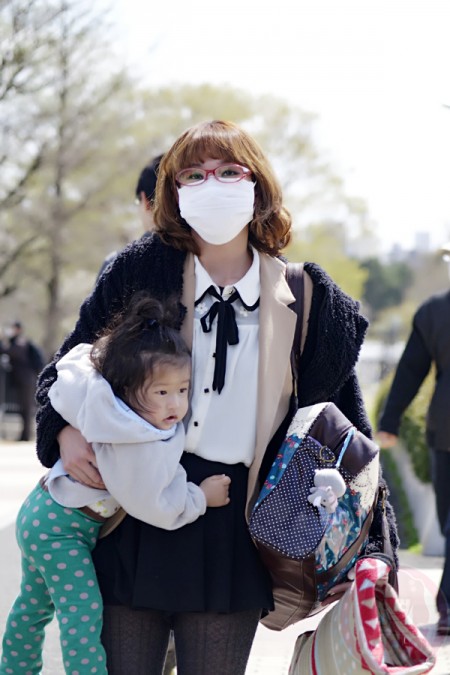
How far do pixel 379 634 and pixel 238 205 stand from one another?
1.11 metres

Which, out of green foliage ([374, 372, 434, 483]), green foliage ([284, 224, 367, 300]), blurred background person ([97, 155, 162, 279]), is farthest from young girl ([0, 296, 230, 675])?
green foliage ([284, 224, 367, 300])

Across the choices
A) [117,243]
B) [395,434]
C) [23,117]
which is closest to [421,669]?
[395,434]

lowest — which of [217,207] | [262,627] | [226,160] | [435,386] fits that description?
[262,627]

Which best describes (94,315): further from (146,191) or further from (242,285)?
(146,191)

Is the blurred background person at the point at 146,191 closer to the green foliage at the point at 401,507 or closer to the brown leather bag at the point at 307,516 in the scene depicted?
the brown leather bag at the point at 307,516

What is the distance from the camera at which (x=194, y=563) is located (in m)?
2.43

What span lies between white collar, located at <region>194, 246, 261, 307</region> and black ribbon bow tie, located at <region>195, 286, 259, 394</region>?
11 mm

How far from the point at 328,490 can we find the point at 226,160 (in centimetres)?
88

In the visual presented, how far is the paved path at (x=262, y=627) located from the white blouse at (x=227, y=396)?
2.09 ft

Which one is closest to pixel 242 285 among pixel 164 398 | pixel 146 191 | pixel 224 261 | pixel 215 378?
pixel 224 261

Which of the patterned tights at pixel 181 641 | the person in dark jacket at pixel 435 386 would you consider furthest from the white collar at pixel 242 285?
the person in dark jacket at pixel 435 386

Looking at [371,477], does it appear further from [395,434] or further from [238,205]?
[395,434]

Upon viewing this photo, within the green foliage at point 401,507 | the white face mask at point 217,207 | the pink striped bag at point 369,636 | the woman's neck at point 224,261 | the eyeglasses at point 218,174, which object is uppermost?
the eyeglasses at point 218,174

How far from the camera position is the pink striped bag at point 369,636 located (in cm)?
225
